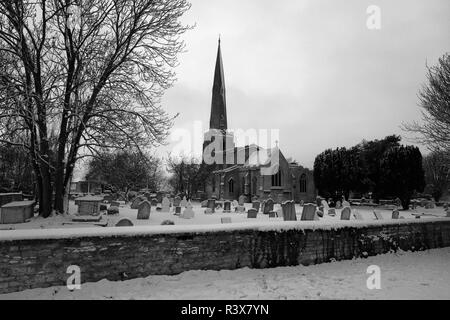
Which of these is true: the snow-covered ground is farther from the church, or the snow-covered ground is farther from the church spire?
the church spire

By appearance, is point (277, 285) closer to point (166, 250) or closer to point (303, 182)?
point (166, 250)

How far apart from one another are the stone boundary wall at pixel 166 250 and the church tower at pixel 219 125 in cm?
4247

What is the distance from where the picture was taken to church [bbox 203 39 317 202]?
3934 centimetres

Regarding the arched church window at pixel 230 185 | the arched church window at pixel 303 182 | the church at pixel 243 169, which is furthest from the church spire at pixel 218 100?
the arched church window at pixel 303 182

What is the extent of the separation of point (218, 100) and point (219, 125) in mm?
4579

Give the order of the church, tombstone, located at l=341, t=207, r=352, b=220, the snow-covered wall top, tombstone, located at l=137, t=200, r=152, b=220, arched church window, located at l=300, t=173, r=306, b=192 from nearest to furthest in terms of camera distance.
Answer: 1. the snow-covered wall top
2. tombstone, located at l=137, t=200, r=152, b=220
3. tombstone, located at l=341, t=207, r=352, b=220
4. the church
5. arched church window, located at l=300, t=173, r=306, b=192

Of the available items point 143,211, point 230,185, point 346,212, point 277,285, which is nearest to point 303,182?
point 230,185

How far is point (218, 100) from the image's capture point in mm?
50750

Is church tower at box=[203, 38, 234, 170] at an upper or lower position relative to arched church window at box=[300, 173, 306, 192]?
upper

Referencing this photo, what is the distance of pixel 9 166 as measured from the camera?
24.4 m

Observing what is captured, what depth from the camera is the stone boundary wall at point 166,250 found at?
4969 mm

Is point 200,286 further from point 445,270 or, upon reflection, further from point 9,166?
point 9,166

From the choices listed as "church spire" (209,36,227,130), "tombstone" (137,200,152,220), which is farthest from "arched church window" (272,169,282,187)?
"tombstone" (137,200,152,220)

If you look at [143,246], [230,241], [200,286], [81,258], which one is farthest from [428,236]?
[81,258]
